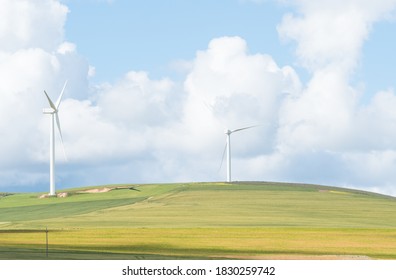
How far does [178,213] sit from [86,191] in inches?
1973

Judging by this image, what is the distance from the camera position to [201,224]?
2901 inches

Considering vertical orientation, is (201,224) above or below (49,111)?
below

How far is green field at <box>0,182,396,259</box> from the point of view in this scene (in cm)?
5019

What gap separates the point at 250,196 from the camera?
383 feet

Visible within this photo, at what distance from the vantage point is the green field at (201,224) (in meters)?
50.2

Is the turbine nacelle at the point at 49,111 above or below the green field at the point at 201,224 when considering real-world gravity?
above

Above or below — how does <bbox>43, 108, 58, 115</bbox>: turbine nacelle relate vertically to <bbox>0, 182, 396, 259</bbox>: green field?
above

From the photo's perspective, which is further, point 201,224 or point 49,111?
point 49,111

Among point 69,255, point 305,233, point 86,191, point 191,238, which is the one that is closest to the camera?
point 69,255

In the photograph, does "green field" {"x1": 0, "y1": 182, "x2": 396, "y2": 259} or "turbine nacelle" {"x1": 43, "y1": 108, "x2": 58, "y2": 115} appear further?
"turbine nacelle" {"x1": 43, "y1": 108, "x2": 58, "y2": 115}

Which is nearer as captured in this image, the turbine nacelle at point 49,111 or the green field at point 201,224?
the green field at point 201,224
